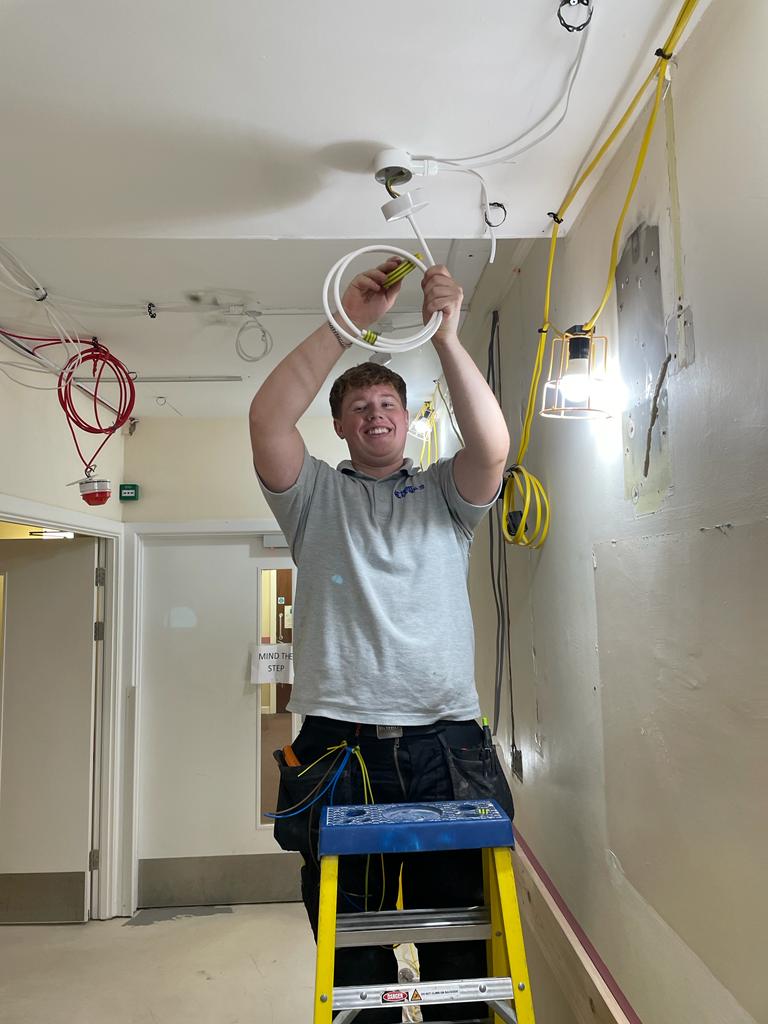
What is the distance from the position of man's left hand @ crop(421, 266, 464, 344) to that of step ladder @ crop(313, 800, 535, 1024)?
82 cm

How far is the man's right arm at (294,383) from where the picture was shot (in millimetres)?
1299

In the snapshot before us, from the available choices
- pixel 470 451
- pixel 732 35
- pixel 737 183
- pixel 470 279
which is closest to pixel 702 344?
pixel 737 183

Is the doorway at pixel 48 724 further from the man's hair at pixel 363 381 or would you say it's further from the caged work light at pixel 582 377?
the caged work light at pixel 582 377

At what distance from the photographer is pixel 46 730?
3479 mm

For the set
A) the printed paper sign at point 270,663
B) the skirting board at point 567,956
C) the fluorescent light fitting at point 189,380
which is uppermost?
the fluorescent light fitting at point 189,380

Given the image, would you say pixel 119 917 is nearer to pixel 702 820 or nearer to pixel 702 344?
pixel 702 820

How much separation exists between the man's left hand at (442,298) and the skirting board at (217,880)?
3240 mm

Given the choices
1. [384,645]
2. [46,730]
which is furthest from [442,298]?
Answer: [46,730]

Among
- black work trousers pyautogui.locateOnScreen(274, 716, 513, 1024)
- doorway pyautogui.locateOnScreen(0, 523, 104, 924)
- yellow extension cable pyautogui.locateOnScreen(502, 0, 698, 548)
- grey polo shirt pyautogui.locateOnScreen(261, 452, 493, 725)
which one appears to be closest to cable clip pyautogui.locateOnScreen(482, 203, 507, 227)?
yellow extension cable pyautogui.locateOnScreen(502, 0, 698, 548)

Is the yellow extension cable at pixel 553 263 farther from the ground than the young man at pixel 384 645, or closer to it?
farther from the ground

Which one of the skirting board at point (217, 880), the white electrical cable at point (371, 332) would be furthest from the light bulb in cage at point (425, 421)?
the skirting board at point (217, 880)

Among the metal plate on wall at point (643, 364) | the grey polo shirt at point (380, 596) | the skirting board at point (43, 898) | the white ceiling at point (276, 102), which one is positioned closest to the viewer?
the white ceiling at point (276, 102)

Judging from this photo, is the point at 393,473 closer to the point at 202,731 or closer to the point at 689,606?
the point at 689,606

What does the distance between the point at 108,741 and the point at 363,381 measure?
283 cm
